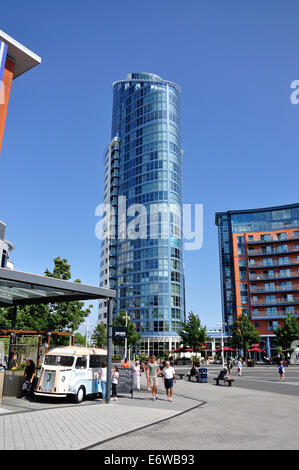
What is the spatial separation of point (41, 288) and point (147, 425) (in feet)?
22.0

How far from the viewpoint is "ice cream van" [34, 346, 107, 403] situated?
14211 millimetres

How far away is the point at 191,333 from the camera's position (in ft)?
188

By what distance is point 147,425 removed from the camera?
34.0 ft

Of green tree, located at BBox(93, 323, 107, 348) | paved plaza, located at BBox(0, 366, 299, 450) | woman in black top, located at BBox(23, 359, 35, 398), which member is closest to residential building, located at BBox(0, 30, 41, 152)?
woman in black top, located at BBox(23, 359, 35, 398)

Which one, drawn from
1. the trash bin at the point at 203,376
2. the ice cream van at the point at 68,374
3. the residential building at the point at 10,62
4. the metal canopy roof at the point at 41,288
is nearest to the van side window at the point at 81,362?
the ice cream van at the point at 68,374

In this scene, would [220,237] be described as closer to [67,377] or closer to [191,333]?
[191,333]

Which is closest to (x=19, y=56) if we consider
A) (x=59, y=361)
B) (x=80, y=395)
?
(x=59, y=361)

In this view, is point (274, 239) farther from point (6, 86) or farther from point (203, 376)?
point (6, 86)

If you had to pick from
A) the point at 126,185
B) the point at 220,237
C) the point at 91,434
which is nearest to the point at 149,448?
the point at 91,434

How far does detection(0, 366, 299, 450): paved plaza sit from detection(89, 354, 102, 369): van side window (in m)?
1.48

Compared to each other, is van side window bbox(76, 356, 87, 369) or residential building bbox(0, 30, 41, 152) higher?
residential building bbox(0, 30, 41, 152)

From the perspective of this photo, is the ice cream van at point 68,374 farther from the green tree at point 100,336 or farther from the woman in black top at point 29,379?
the green tree at point 100,336

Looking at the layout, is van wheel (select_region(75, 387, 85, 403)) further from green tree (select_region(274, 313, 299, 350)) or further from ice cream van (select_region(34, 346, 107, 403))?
green tree (select_region(274, 313, 299, 350))
